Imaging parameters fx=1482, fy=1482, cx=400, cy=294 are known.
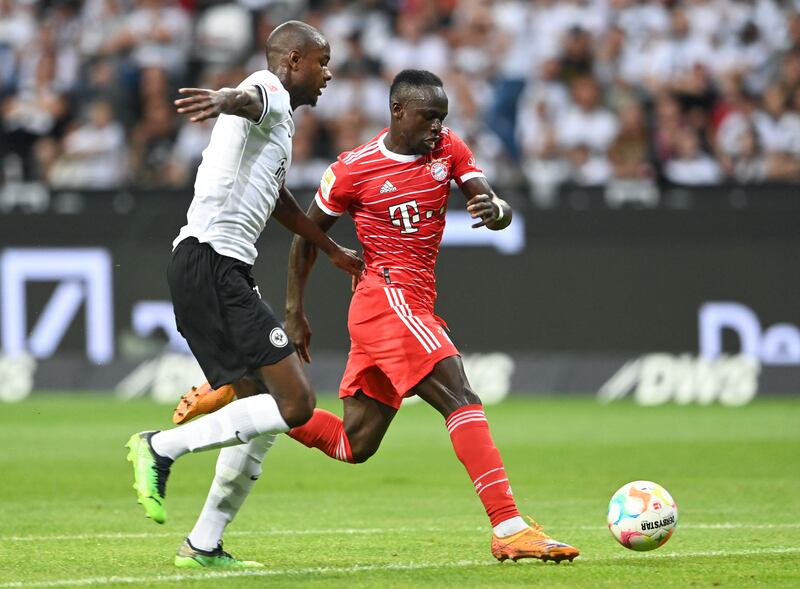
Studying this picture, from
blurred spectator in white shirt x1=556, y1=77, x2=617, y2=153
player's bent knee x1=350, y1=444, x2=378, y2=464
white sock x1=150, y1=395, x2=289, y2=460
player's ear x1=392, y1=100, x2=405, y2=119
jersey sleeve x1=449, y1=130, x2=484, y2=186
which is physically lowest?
player's bent knee x1=350, y1=444, x2=378, y2=464

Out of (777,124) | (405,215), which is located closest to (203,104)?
(405,215)

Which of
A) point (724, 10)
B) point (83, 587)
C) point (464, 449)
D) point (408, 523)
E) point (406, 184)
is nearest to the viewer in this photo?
point (83, 587)

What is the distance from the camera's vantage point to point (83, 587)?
630 centimetres

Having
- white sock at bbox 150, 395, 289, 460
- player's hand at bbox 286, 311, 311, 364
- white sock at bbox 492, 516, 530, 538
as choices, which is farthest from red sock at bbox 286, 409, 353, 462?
white sock at bbox 492, 516, 530, 538

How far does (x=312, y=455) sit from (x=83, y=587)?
22.7 feet

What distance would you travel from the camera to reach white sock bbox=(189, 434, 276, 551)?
7.10m

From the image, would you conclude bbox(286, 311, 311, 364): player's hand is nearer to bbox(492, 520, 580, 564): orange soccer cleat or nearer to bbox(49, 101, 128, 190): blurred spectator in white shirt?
bbox(492, 520, 580, 564): orange soccer cleat

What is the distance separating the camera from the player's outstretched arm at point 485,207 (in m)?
7.15

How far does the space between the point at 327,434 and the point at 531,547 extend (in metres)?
1.43

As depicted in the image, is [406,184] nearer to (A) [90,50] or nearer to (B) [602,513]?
(B) [602,513]

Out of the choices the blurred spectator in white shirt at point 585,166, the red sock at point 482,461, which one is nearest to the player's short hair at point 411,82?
the red sock at point 482,461

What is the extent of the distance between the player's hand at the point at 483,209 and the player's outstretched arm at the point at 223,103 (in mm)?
1131

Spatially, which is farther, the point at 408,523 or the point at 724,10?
the point at 724,10

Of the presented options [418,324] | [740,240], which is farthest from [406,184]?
[740,240]
